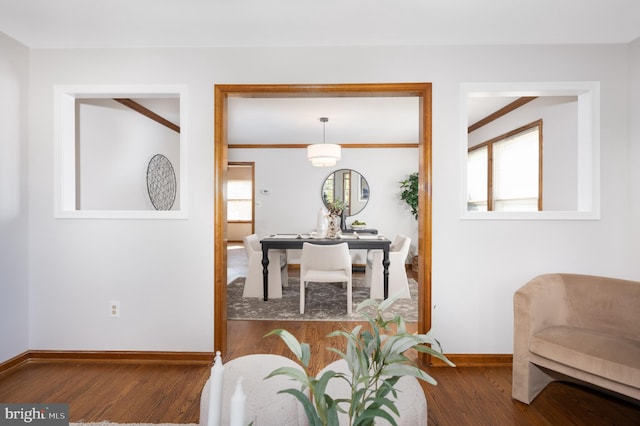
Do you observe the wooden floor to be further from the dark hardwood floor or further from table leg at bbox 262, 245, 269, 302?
table leg at bbox 262, 245, 269, 302

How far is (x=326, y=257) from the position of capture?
3471 millimetres

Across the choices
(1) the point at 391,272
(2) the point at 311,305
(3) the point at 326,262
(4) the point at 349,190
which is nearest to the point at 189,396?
(3) the point at 326,262

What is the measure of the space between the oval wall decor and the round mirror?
8.81ft

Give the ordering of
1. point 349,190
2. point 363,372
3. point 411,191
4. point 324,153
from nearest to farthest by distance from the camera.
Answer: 1. point 363,372
2. point 324,153
3. point 411,191
4. point 349,190

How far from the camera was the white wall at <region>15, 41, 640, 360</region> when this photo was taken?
96.9 inches

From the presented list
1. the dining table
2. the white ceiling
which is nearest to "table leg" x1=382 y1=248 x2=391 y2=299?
the dining table

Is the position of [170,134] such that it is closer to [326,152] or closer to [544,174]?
[326,152]

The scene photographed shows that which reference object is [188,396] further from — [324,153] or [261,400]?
[324,153]

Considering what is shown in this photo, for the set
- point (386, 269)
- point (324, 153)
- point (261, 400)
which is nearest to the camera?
point (261, 400)

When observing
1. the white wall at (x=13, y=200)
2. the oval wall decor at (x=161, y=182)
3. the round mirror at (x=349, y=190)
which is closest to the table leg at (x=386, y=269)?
the round mirror at (x=349, y=190)

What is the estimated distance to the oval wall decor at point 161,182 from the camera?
424 centimetres

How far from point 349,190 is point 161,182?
10.7 feet

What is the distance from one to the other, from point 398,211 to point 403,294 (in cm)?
568

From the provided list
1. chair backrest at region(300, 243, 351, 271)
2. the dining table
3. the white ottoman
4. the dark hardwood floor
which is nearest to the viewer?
the white ottoman
